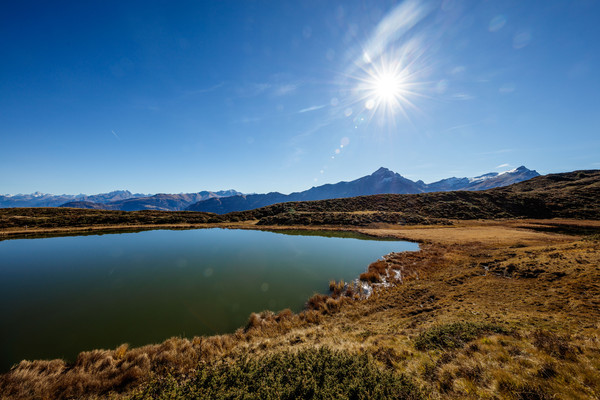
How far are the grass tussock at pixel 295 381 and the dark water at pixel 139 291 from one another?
242 inches

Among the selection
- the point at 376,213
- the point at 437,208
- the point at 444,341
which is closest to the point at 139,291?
the point at 444,341

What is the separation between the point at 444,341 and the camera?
839cm

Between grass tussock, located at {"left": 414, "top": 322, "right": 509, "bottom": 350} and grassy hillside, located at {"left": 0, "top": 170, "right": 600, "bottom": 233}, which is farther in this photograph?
grassy hillside, located at {"left": 0, "top": 170, "right": 600, "bottom": 233}

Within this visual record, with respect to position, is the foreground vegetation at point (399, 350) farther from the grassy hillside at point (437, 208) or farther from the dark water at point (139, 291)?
the grassy hillside at point (437, 208)

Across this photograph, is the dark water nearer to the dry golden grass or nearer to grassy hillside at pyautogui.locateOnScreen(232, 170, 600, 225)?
the dry golden grass

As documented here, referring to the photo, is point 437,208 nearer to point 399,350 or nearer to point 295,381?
point 399,350

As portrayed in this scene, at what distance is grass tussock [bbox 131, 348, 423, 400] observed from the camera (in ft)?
18.4

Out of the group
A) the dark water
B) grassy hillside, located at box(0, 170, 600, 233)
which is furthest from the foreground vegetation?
grassy hillside, located at box(0, 170, 600, 233)

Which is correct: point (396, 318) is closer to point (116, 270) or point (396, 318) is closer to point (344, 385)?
point (344, 385)

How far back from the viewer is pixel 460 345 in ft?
26.1

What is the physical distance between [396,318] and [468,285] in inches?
347

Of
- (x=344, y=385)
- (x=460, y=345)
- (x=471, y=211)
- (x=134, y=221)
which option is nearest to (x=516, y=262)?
(x=460, y=345)

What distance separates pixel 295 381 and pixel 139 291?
17585 mm

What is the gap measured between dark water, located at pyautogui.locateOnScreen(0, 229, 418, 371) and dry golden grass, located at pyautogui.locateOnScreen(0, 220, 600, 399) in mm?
2080
